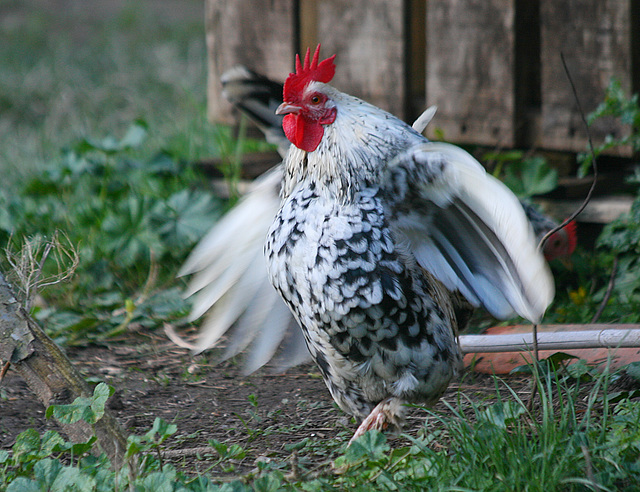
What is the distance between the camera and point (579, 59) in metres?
3.09

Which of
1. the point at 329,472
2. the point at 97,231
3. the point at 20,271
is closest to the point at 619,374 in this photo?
the point at 329,472

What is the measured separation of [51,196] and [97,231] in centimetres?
45

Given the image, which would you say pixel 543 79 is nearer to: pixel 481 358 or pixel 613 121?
pixel 613 121

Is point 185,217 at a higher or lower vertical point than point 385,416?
higher

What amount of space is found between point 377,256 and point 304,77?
23.0 inches

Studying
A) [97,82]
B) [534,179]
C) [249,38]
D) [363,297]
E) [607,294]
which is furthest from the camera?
[97,82]

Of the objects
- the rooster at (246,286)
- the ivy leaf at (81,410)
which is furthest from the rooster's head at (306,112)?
the ivy leaf at (81,410)

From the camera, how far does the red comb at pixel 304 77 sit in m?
2.14

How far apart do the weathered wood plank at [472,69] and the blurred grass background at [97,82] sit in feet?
4.83

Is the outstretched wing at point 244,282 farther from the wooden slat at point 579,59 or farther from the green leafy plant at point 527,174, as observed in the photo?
the wooden slat at point 579,59

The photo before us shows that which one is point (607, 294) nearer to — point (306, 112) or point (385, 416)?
point (385, 416)

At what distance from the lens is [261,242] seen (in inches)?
97.8

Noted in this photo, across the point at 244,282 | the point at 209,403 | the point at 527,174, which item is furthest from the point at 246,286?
the point at 527,174

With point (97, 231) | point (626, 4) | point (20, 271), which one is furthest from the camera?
point (97, 231)
